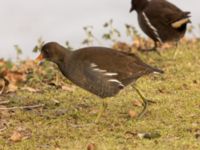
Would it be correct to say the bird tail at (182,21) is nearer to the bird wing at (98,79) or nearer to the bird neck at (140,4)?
the bird neck at (140,4)

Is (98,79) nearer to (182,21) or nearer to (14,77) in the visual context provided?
(14,77)

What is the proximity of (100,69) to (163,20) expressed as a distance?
4222 millimetres

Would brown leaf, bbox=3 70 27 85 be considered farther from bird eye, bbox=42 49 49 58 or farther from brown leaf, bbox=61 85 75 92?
bird eye, bbox=42 49 49 58

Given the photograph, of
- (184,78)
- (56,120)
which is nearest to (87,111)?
(56,120)

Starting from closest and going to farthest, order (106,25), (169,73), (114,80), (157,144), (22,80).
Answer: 1. (157,144)
2. (114,80)
3. (22,80)
4. (169,73)
5. (106,25)

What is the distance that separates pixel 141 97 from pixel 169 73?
2.34 meters

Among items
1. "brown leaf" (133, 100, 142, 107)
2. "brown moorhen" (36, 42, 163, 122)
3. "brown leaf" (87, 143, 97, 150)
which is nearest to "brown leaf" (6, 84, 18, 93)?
"brown moorhen" (36, 42, 163, 122)

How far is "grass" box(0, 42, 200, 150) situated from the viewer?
6.59m

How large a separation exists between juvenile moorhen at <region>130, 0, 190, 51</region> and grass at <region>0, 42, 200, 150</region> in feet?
5.73

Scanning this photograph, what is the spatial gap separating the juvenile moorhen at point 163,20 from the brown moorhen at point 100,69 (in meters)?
3.82

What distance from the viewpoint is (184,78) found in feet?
31.7

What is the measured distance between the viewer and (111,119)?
24.7ft

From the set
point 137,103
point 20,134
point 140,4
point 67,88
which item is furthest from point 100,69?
point 140,4

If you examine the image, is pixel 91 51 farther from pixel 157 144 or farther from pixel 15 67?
pixel 15 67
